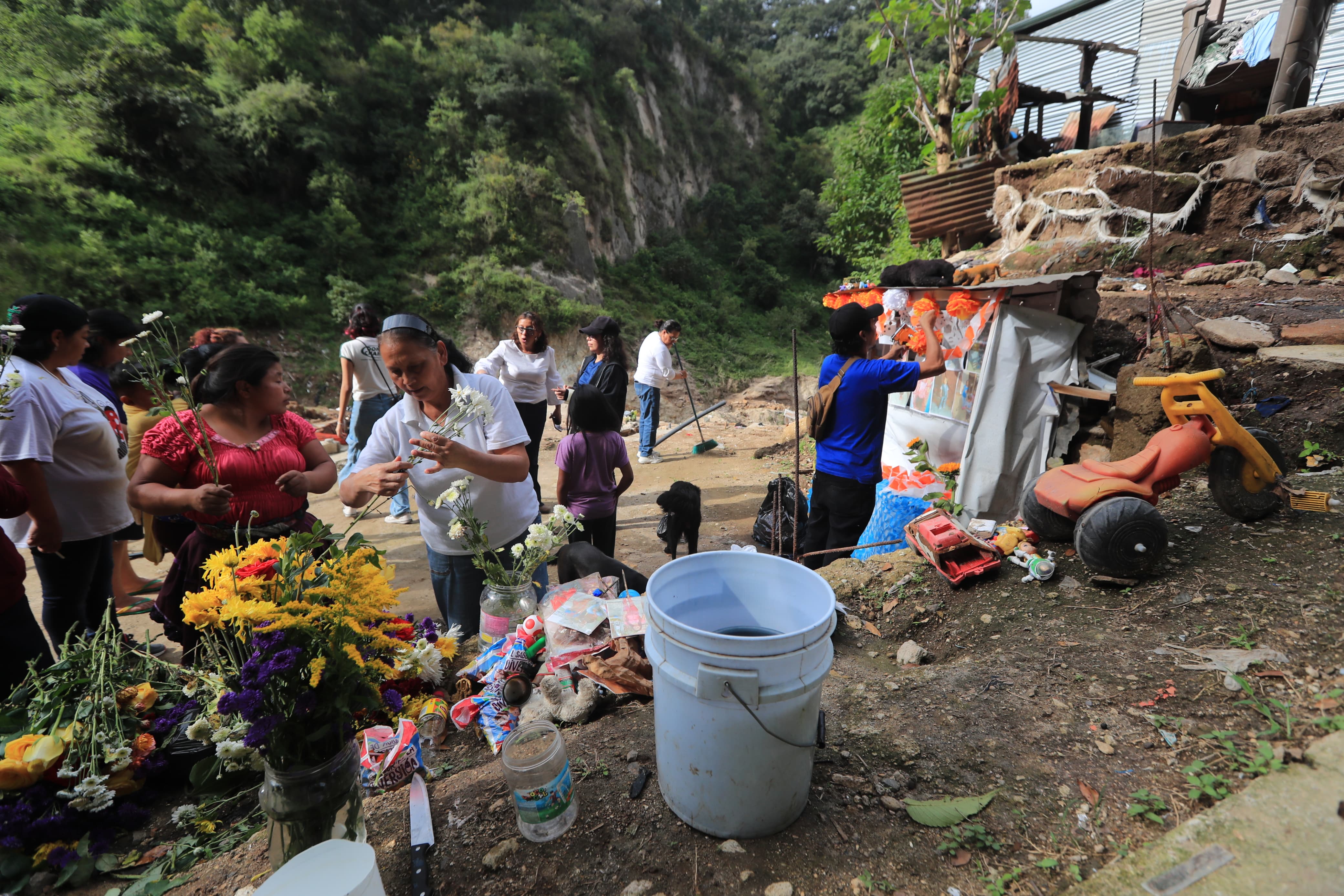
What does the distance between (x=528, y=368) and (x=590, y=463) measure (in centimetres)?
245

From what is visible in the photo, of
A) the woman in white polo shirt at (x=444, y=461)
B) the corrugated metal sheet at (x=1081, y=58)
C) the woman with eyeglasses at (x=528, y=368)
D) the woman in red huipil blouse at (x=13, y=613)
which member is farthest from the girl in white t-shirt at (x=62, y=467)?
the corrugated metal sheet at (x=1081, y=58)

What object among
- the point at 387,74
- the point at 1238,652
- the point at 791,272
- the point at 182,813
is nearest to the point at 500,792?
the point at 182,813

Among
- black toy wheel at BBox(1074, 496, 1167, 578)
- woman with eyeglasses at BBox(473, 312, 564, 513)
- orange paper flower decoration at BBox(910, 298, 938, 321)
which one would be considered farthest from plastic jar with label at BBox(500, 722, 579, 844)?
orange paper flower decoration at BBox(910, 298, 938, 321)

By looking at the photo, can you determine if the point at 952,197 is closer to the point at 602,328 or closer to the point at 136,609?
the point at 602,328

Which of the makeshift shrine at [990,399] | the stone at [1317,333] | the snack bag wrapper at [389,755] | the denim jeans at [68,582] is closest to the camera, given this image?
the snack bag wrapper at [389,755]

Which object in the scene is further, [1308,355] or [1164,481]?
[1308,355]

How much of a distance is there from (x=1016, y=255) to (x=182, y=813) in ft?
27.5

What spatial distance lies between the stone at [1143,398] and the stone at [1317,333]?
29.4 inches

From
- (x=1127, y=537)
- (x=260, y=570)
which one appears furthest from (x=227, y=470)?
(x=1127, y=537)

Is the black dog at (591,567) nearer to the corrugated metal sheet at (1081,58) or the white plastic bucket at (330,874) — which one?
the white plastic bucket at (330,874)

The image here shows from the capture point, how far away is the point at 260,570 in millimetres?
1330

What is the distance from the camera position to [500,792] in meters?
1.80

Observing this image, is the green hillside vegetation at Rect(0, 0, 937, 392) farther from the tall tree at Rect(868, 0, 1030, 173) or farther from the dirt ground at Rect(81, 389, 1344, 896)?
the dirt ground at Rect(81, 389, 1344, 896)

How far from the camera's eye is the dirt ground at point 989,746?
153cm
